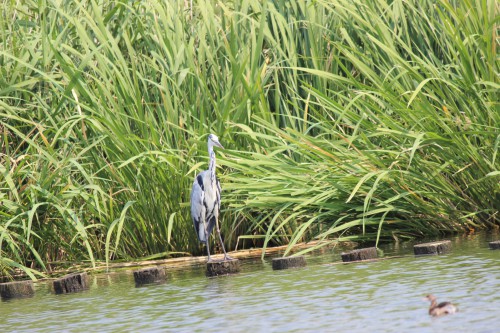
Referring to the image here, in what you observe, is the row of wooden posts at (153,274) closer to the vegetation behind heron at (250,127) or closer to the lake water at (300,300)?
the lake water at (300,300)

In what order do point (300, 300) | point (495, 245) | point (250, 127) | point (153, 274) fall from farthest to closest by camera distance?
point (250, 127) → point (153, 274) → point (495, 245) → point (300, 300)

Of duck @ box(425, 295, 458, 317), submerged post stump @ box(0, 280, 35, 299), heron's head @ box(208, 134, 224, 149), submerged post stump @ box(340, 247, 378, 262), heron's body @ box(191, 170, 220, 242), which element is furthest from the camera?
heron's head @ box(208, 134, 224, 149)

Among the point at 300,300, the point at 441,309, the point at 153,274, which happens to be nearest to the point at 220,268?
the point at 153,274

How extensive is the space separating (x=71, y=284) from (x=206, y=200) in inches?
46.1

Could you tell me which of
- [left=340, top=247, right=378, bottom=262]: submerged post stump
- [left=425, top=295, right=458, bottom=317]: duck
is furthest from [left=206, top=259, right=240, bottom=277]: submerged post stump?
[left=425, top=295, right=458, bottom=317]: duck

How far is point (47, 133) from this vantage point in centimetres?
844

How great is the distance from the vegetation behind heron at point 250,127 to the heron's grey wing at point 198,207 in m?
0.26

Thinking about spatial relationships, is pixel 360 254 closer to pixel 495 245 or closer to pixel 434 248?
pixel 434 248

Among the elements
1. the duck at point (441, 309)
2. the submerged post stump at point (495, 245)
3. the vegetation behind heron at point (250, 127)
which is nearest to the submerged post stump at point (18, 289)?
the vegetation behind heron at point (250, 127)

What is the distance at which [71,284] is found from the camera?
7.07m

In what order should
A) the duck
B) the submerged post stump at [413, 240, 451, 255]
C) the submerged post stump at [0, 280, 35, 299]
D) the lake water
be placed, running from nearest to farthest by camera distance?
the duck → the lake water → the submerged post stump at [413, 240, 451, 255] → the submerged post stump at [0, 280, 35, 299]

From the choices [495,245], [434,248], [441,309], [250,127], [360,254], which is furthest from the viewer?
[250,127]

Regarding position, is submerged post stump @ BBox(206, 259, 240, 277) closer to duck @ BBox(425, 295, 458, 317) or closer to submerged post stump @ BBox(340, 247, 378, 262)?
submerged post stump @ BBox(340, 247, 378, 262)

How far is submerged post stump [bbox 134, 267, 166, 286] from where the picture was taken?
6.97 m
